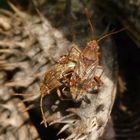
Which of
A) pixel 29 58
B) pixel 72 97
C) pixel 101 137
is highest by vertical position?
pixel 29 58

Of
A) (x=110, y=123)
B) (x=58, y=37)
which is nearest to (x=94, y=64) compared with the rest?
(x=58, y=37)

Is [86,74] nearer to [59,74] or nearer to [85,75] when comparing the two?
[85,75]

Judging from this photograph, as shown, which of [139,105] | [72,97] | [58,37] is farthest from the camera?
[139,105]

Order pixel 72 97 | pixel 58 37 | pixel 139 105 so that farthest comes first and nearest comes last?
pixel 139 105
pixel 58 37
pixel 72 97

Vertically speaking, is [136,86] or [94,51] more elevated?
[94,51]

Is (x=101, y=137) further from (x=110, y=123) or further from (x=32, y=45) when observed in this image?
(x=32, y=45)

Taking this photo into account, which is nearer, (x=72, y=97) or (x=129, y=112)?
(x=72, y=97)

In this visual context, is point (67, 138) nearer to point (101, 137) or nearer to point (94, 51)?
point (101, 137)

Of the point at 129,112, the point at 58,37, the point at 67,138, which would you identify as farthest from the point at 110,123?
the point at 58,37

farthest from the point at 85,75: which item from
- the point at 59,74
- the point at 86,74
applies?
the point at 59,74
